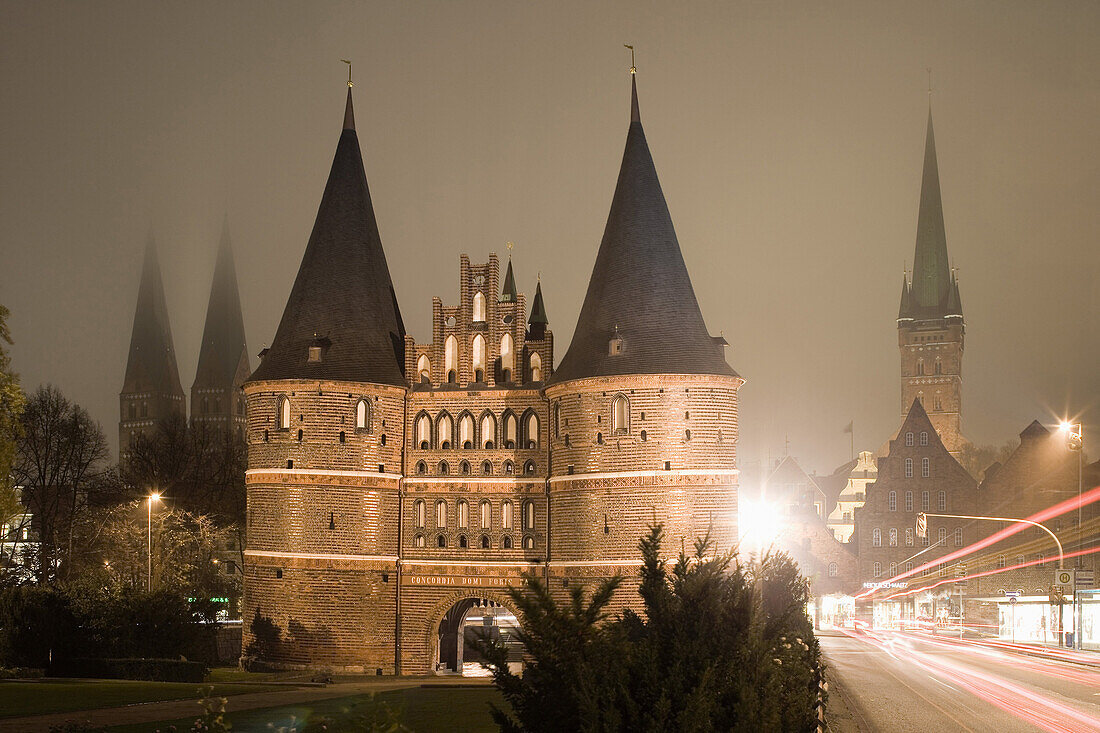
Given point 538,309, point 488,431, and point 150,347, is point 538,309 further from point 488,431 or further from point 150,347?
point 150,347

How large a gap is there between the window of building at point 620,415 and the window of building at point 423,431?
7864 millimetres

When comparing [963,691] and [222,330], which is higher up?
[222,330]

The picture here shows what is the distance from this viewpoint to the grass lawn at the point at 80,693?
26484mm

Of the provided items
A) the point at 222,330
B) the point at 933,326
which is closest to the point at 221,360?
the point at 222,330

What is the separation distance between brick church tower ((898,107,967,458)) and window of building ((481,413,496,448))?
9977 cm

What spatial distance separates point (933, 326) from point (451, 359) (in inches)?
4000

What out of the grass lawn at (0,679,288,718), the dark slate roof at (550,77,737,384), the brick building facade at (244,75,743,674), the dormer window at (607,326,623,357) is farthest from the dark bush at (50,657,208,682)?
the dormer window at (607,326,623,357)

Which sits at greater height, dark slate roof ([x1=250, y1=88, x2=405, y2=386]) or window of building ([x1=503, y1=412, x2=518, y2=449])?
dark slate roof ([x1=250, y1=88, x2=405, y2=386])

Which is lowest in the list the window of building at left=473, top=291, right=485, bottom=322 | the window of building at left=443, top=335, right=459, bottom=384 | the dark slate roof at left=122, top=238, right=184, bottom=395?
the window of building at left=443, top=335, right=459, bottom=384

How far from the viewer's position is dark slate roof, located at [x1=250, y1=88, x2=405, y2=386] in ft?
160

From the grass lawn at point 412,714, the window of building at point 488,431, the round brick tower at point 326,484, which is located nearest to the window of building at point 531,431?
the window of building at point 488,431

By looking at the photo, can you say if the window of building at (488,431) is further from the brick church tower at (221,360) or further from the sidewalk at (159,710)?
the brick church tower at (221,360)

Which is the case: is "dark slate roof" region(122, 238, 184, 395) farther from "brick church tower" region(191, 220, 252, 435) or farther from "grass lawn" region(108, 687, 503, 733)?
"grass lawn" region(108, 687, 503, 733)

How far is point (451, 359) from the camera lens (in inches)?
1973
